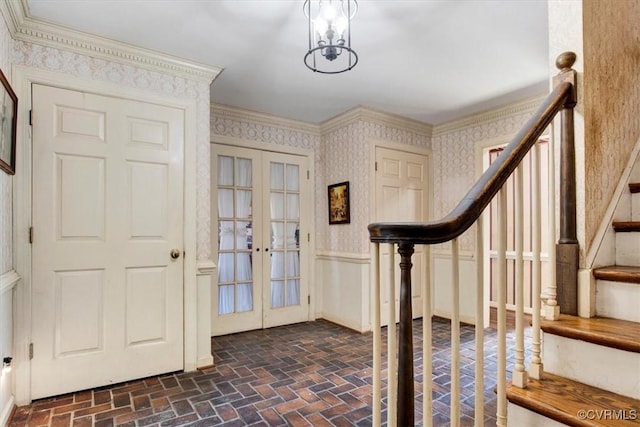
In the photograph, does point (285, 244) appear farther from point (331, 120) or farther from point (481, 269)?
point (481, 269)

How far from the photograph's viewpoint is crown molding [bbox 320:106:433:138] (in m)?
3.90

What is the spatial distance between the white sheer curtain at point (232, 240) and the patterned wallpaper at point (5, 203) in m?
1.83

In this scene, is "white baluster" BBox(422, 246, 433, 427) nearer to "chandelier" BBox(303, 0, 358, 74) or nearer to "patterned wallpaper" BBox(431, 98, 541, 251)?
"chandelier" BBox(303, 0, 358, 74)

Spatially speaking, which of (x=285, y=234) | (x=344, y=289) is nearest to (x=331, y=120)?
(x=285, y=234)

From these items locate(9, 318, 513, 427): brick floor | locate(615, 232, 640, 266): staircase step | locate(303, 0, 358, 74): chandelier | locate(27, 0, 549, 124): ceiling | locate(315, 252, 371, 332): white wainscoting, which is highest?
locate(27, 0, 549, 124): ceiling

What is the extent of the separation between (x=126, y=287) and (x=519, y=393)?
2.53 metres

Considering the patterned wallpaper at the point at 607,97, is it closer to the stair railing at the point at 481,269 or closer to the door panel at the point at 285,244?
the stair railing at the point at 481,269

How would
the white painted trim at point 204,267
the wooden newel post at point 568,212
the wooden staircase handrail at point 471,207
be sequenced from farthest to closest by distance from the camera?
1. the white painted trim at point 204,267
2. the wooden newel post at point 568,212
3. the wooden staircase handrail at point 471,207

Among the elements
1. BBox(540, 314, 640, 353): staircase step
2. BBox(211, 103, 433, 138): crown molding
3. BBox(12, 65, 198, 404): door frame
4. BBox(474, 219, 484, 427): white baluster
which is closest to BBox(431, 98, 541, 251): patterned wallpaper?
BBox(211, 103, 433, 138): crown molding

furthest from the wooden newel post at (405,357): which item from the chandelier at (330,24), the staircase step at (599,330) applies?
the chandelier at (330,24)

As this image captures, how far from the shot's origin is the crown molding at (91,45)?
2105 millimetres

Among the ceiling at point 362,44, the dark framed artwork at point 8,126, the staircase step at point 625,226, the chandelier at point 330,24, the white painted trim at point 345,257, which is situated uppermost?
the ceiling at point 362,44

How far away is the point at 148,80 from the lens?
2.67 meters

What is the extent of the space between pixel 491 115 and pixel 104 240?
4.02 meters
